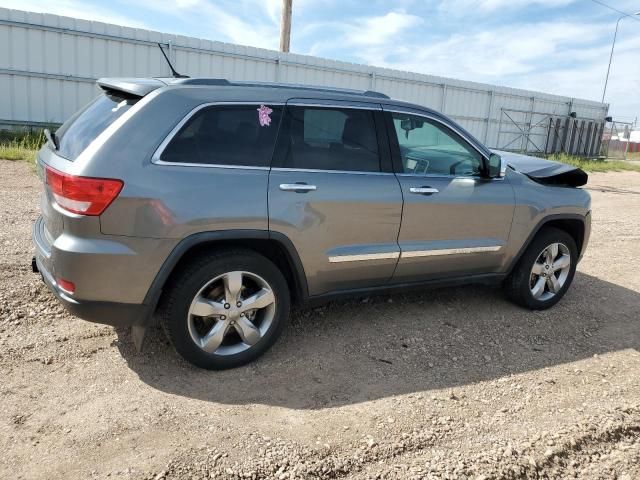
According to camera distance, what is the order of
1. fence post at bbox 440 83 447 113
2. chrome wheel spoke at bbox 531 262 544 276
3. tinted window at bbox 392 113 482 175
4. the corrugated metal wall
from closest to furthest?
tinted window at bbox 392 113 482 175 < chrome wheel spoke at bbox 531 262 544 276 < the corrugated metal wall < fence post at bbox 440 83 447 113

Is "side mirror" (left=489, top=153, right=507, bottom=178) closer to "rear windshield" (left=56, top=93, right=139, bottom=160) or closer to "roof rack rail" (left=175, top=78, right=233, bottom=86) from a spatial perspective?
"roof rack rail" (left=175, top=78, right=233, bottom=86)

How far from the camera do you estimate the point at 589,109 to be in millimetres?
26828

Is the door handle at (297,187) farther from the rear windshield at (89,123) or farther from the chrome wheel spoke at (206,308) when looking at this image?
the rear windshield at (89,123)

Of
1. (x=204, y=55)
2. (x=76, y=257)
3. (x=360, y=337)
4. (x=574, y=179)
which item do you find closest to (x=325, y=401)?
(x=360, y=337)

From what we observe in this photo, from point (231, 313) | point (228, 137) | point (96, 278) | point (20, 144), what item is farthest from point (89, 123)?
point (20, 144)

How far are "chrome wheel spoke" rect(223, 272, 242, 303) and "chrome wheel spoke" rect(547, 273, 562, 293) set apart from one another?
119 inches

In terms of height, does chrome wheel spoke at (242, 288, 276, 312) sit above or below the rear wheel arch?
below

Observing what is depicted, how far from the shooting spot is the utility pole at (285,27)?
47.2 feet

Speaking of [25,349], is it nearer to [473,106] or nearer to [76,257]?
[76,257]

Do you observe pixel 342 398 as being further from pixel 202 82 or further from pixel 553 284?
pixel 553 284

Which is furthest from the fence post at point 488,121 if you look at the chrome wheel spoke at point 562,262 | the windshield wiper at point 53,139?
the windshield wiper at point 53,139

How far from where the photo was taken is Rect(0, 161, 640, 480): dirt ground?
8.79 feet

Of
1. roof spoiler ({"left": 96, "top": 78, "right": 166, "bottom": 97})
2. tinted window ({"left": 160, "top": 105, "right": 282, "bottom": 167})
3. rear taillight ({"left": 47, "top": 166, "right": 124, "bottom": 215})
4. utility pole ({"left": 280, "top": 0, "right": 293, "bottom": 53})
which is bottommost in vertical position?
rear taillight ({"left": 47, "top": 166, "right": 124, "bottom": 215})

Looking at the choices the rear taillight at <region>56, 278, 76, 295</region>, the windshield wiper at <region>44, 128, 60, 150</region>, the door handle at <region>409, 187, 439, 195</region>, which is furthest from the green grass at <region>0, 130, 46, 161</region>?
the door handle at <region>409, 187, 439, 195</region>
